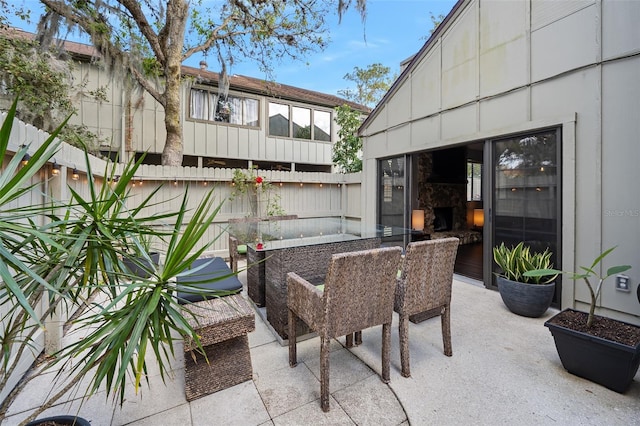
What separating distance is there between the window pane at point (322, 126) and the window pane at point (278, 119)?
1180 millimetres

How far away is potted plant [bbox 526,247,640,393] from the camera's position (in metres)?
1.96

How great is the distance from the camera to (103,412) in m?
1.85

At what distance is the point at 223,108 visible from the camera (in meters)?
9.15

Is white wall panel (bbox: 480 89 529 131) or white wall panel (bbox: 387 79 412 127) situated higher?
white wall panel (bbox: 387 79 412 127)

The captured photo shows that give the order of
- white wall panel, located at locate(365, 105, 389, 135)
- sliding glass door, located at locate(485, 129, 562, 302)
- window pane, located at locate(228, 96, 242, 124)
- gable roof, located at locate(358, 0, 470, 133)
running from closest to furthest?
1. sliding glass door, located at locate(485, 129, 562, 302)
2. gable roof, located at locate(358, 0, 470, 133)
3. white wall panel, located at locate(365, 105, 389, 135)
4. window pane, located at locate(228, 96, 242, 124)

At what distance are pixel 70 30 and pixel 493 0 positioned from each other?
26.2 feet

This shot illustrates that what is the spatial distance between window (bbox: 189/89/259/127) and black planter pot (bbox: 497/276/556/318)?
28.9ft

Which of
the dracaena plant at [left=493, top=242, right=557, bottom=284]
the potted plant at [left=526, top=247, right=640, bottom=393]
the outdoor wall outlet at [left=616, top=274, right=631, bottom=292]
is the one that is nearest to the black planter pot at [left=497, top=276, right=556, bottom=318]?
the dracaena plant at [left=493, top=242, right=557, bottom=284]

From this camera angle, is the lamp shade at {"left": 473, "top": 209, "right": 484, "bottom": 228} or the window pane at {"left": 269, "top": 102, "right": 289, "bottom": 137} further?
the window pane at {"left": 269, "top": 102, "right": 289, "bottom": 137}

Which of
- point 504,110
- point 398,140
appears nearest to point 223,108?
point 398,140

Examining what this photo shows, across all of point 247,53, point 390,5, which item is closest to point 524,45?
point 390,5

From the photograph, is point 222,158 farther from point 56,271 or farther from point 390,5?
point 56,271

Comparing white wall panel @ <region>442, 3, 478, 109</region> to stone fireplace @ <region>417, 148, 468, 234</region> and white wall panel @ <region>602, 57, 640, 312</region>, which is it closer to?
white wall panel @ <region>602, 57, 640, 312</region>

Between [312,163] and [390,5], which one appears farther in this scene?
[312,163]
